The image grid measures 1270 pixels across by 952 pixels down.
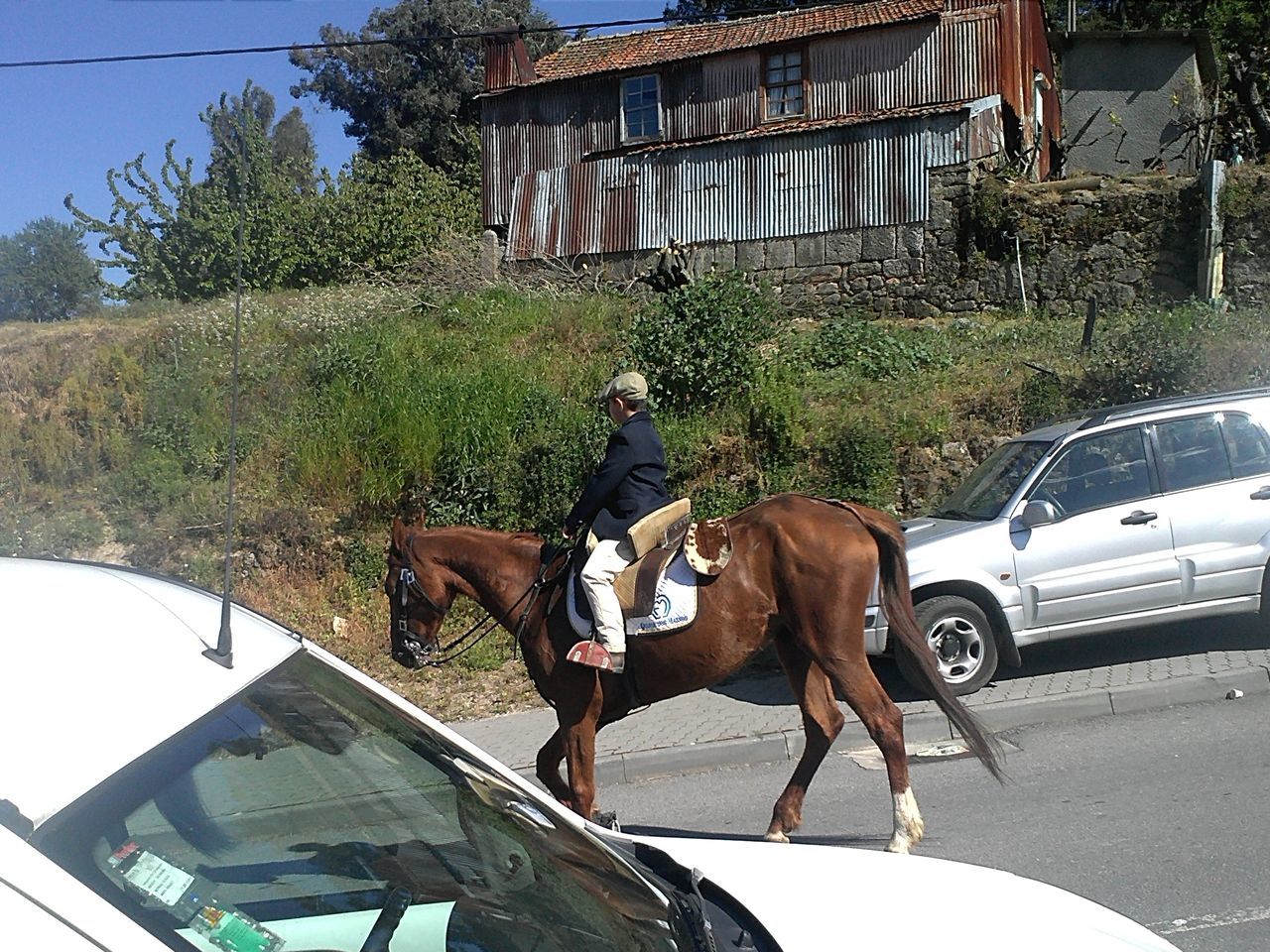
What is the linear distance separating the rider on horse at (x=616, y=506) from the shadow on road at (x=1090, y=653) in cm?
347

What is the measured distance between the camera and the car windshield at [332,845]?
1.80 m

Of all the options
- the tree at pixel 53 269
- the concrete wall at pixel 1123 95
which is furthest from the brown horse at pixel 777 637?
the tree at pixel 53 269

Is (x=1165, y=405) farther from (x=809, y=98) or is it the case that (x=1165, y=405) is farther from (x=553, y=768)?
(x=809, y=98)

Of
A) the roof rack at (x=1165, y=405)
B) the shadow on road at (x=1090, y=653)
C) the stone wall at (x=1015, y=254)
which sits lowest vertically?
the shadow on road at (x=1090, y=653)

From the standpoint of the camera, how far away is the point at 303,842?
2301 millimetres

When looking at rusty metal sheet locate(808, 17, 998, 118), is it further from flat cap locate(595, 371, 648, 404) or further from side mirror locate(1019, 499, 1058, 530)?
flat cap locate(595, 371, 648, 404)

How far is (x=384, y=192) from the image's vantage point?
29109 mm

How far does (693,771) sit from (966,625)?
94.2 inches

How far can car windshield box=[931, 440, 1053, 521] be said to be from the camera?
30.5 ft

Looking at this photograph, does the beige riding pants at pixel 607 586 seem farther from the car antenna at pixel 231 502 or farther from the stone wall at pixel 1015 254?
the stone wall at pixel 1015 254

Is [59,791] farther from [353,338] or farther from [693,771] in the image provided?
[353,338]

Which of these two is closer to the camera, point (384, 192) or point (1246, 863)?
point (1246, 863)

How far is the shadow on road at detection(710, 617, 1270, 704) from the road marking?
4.00m

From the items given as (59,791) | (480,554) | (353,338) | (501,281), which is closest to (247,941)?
(59,791)
